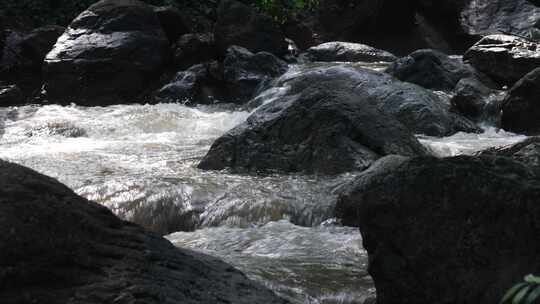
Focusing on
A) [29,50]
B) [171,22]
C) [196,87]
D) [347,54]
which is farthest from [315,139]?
[29,50]

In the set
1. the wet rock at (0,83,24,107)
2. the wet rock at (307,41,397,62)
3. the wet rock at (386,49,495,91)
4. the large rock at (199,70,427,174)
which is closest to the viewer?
the large rock at (199,70,427,174)

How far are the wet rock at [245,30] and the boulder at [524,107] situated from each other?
6450 millimetres

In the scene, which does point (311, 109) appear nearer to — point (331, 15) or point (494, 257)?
point (494, 257)

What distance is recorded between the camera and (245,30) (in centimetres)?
1440

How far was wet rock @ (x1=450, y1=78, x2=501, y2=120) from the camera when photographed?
9758mm

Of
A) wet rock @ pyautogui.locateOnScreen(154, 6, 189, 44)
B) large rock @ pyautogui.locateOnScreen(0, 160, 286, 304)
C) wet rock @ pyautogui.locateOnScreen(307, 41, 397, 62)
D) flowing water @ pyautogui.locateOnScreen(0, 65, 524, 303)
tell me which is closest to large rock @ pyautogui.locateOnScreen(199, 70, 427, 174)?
flowing water @ pyautogui.locateOnScreen(0, 65, 524, 303)

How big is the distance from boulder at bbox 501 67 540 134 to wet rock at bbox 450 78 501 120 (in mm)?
344

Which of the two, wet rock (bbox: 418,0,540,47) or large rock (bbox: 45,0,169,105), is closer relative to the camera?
large rock (bbox: 45,0,169,105)

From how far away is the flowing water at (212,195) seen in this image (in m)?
3.86

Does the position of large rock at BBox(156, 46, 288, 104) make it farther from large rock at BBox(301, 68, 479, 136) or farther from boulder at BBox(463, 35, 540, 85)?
boulder at BBox(463, 35, 540, 85)

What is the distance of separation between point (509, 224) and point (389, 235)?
1.60 feet

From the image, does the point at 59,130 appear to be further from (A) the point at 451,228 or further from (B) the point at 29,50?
(A) the point at 451,228

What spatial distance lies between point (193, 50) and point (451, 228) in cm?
1138

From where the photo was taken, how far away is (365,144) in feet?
21.6
